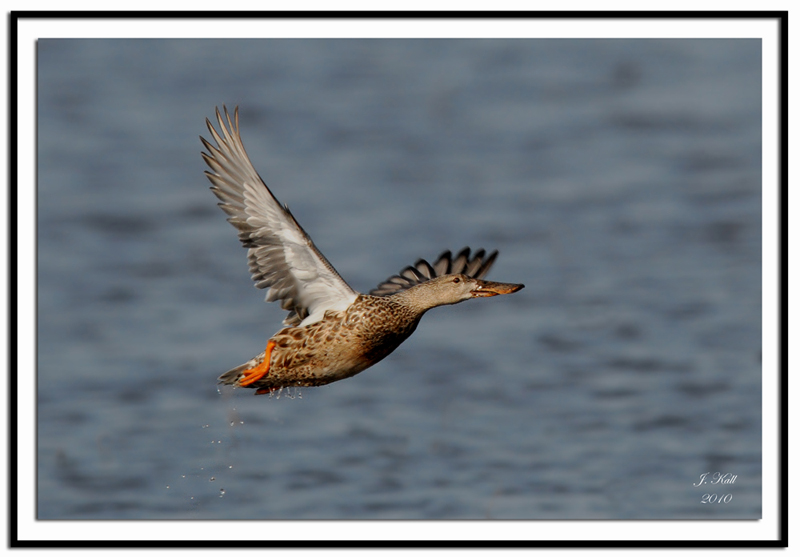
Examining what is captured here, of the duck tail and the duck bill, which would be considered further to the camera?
the duck bill

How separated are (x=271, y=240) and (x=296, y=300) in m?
0.35

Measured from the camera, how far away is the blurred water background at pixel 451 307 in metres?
10.8

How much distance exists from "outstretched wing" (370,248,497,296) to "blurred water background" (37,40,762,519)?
2096 mm

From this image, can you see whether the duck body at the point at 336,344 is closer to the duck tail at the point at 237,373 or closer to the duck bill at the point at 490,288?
the duck tail at the point at 237,373

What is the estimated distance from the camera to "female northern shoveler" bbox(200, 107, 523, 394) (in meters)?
7.34

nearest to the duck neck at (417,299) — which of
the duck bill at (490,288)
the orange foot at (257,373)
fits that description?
the duck bill at (490,288)

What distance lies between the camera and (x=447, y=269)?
884 cm

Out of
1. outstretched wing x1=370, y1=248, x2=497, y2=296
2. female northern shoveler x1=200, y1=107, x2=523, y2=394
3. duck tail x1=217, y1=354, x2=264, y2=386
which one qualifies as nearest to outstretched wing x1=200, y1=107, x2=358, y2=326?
female northern shoveler x1=200, y1=107, x2=523, y2=394

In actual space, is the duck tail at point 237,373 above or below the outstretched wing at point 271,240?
below

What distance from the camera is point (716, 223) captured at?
15.2m

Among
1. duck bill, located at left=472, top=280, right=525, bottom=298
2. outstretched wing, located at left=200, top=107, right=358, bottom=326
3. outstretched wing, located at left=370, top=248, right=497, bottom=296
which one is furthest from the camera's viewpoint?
outstretched wing, located at left=370, top=248, right=497, bottom=296

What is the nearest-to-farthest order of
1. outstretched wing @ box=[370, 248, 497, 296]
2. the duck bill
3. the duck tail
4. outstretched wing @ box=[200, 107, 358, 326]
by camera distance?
outstretched wing @ box=[200, 107, 358, 326] < the duck tail < the duck bill < outstretched wing @ box=[370, 248, 497, 296]

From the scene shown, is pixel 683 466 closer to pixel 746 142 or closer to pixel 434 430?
pixel 434 430

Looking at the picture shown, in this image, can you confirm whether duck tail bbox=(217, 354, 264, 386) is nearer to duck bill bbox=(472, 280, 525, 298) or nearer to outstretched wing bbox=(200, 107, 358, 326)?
outstretched wing bbox=(200, 107, 358, 326)
